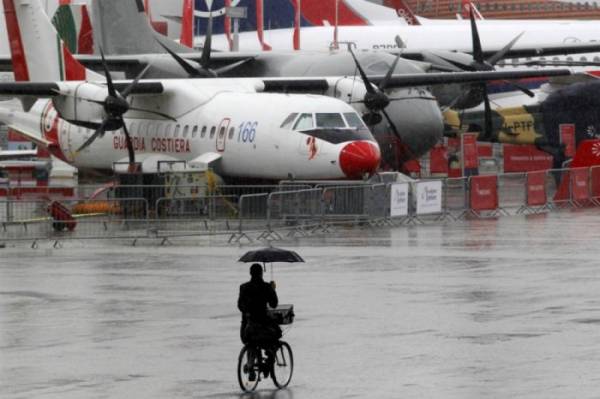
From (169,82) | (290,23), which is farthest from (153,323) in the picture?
(290,23)

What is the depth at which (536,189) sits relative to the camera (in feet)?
120

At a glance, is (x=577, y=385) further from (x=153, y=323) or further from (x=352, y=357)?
(x=153, y=323)

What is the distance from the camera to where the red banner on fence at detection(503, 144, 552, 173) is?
4916 centimetres

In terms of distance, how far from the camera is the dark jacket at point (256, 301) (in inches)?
524

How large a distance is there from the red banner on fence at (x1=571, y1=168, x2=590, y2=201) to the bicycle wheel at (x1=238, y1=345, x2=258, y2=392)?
25.2m

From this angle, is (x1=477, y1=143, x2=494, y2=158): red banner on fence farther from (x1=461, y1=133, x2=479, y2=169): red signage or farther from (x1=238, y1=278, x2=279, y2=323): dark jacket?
(x1=238, y1=278, x2=279, y2=323): dark jacket

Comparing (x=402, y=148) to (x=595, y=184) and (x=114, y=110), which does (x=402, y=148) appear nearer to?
(x=595, y=184)

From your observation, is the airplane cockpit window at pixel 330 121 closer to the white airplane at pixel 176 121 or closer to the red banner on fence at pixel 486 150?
the white airplane at pixel 176 121

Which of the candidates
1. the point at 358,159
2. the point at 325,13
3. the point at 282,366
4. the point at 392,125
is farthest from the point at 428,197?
the point at 325,13

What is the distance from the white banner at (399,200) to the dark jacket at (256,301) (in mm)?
18570

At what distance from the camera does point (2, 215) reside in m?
31.8

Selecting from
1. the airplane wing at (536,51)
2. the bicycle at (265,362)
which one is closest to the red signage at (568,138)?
the airplane wing at (536,51)

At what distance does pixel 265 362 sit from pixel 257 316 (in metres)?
0.40

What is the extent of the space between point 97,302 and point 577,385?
8.15 m
